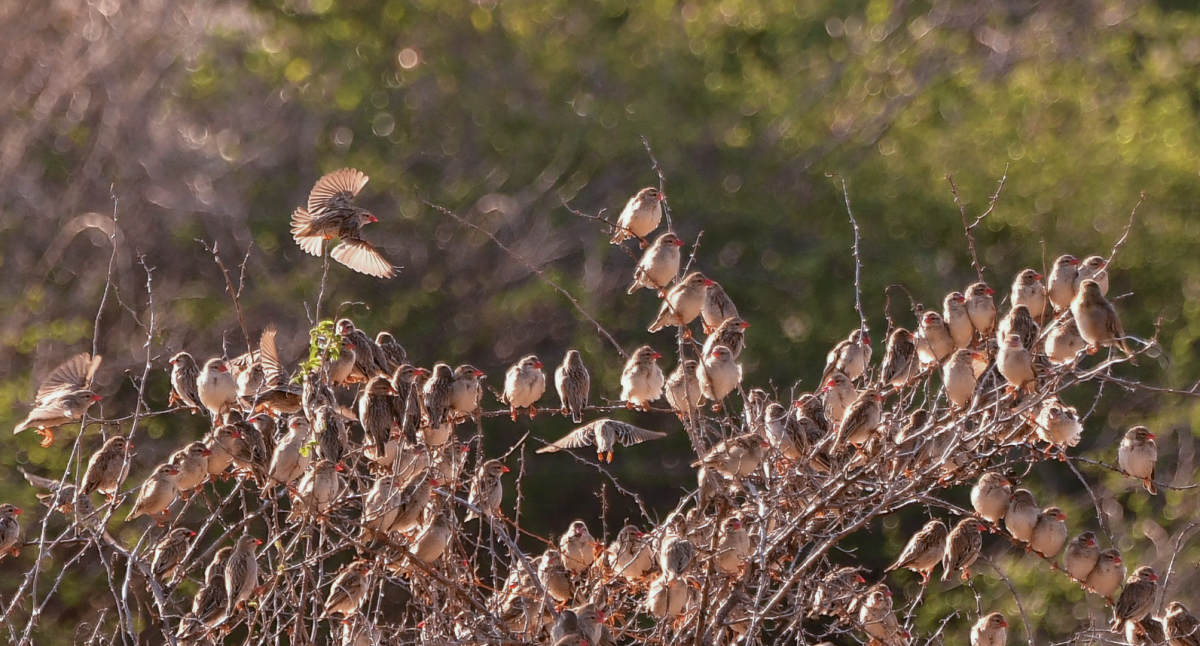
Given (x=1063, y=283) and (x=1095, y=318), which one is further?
(x=1063, y=283)

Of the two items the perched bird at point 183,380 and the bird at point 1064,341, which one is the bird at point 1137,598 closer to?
the bird at point 1064,341

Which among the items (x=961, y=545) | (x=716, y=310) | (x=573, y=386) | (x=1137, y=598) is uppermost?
(x=716, y=310)

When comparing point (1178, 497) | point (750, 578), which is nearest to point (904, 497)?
point (750, 578)

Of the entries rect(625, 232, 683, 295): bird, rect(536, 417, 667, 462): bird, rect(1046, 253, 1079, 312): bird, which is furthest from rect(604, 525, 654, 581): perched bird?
rect(1046, 253, 1079, 312): bird

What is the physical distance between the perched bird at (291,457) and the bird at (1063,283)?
2851 millimetres

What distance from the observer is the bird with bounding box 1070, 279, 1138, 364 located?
5000mm

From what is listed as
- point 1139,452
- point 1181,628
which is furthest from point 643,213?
point 1181,628

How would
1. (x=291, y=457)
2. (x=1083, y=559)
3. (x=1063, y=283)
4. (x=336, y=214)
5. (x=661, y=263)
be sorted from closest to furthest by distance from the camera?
(x=291, y=457) < (x=1063, y=283) < (x=661, y=263) < (x=336, y=214) < (x=1083, y=559)

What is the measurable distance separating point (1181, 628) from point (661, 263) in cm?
256

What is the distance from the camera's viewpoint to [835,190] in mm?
11555

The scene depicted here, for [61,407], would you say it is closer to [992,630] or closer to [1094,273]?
[992,630]

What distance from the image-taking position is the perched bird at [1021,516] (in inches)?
220

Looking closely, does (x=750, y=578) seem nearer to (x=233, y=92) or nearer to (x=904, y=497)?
(x=904, y=497)

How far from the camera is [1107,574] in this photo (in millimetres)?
5934
